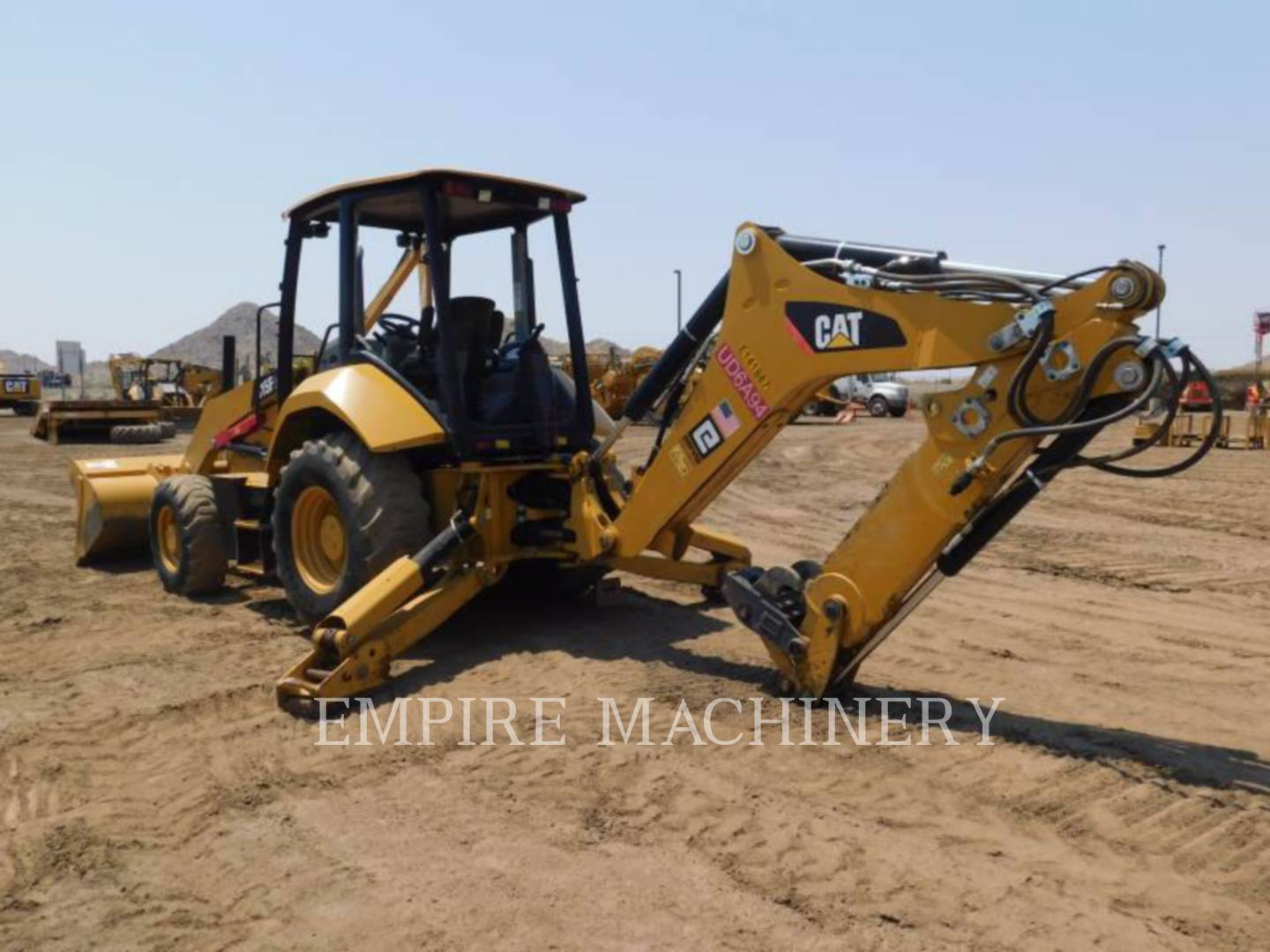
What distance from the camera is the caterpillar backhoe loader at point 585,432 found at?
432cm

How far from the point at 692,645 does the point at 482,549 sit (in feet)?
4.14

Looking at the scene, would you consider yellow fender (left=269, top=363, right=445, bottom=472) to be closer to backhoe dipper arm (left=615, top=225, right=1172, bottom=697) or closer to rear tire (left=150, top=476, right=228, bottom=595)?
rear tire (left=150, top=476, right=228, bottom=595)

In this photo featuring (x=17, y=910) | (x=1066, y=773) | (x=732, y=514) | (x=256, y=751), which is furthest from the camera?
(x=732, y=514)

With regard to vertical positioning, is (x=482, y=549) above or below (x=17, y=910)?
above

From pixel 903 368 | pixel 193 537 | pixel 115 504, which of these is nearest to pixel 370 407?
pixel 193 537

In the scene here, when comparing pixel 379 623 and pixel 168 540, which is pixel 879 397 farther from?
pixel 379 623

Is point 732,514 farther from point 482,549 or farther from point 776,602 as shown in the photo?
point 776,602

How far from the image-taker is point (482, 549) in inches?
239

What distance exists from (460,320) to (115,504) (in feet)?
13.0

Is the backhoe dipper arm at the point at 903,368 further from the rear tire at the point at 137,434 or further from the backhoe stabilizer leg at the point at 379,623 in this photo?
the rear tire at the point at 137,434

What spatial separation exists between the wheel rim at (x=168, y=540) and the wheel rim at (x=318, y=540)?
177 centimetres

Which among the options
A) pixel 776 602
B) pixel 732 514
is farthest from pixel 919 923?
pixel 732 514

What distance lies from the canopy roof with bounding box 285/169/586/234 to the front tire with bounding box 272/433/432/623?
1396 millimetres

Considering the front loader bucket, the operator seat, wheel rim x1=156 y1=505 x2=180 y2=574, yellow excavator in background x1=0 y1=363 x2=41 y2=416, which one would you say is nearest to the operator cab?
the operator seat
